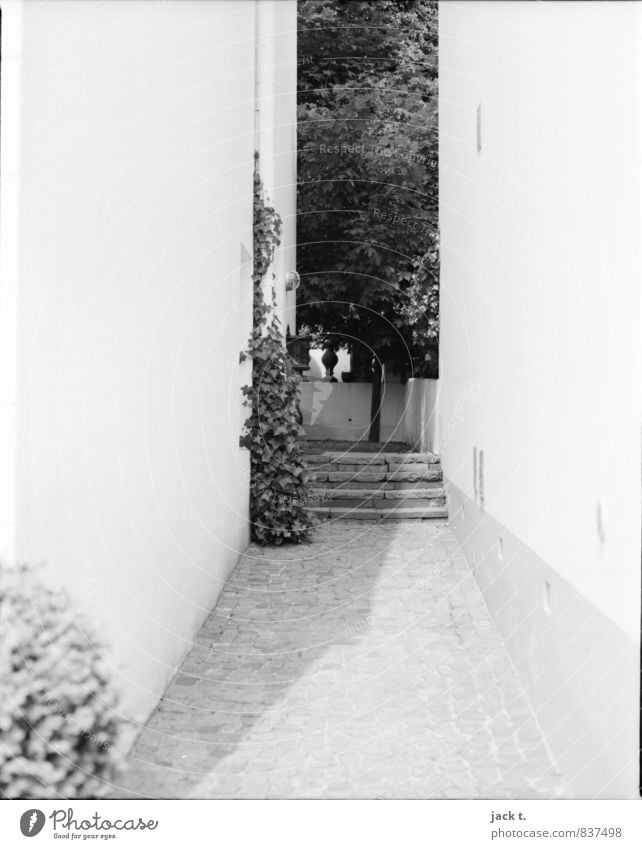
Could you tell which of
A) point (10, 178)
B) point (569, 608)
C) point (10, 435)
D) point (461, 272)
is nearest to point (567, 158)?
point (569, 608)

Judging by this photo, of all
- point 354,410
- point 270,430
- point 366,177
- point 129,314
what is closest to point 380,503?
point 270,430

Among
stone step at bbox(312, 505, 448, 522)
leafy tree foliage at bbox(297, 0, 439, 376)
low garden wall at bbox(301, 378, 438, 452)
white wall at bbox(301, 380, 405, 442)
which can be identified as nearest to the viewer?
stone step at bbox(312, 505, 448, 522)

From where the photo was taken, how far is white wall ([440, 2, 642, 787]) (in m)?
2.70

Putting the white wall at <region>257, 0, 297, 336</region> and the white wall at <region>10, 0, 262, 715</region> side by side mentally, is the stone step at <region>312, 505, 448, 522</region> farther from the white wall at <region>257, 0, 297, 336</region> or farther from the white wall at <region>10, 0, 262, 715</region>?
the white wall at <region>10, 0, 262, 715</region>

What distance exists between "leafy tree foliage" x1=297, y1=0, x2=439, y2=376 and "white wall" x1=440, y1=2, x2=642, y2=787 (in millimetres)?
5083

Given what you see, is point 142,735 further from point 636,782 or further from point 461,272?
point 461,272

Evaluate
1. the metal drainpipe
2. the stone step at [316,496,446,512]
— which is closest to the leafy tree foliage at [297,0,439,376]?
the stone step at [316,496,446,512]

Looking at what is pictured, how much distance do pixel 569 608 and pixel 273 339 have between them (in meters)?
4.71

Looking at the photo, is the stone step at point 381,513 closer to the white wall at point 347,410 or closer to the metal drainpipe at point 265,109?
the metal drainpipe at point 265,109

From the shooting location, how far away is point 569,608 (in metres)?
3.29
